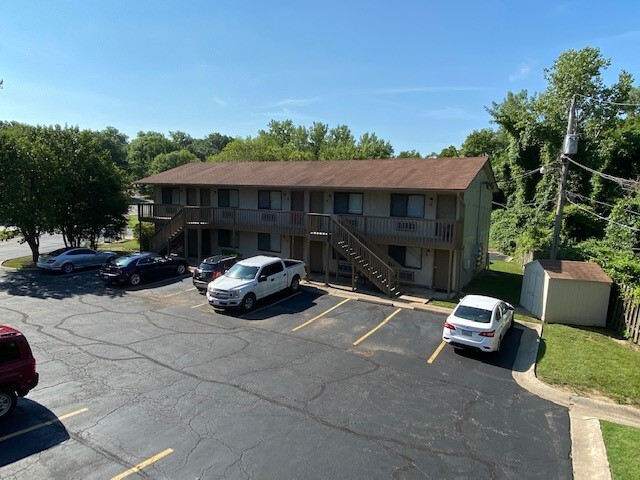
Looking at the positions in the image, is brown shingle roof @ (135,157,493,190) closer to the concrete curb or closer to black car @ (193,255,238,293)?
black car @ (193,255,238,293)

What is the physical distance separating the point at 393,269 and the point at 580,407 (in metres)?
10.4

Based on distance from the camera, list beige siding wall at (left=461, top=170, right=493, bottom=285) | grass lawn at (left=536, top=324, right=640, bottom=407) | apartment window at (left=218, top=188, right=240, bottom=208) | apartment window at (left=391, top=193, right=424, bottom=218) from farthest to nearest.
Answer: apartment window at (left=218, top=188, right=240, bottom=208)
beige siding wall at (left=461, top=170, right=493, bottom=285)
apartment window at (left=391, top=193, right=424, bottom=218)
grass lawn at (left=536, top=324, right=640, bottom=407)

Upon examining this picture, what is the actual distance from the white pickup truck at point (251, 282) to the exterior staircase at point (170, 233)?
28.6 feet

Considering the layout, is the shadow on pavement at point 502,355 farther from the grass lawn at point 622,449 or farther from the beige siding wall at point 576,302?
the grass lawn at point 622,449

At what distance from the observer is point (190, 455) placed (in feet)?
23.9

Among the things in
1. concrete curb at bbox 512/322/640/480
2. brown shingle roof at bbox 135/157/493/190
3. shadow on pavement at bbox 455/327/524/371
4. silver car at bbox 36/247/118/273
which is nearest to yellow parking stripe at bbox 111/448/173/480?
concrete curb at bbox 512/322/640/480

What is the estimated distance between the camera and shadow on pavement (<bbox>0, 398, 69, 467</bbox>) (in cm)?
724

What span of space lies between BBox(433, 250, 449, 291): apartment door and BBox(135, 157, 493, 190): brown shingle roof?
3.74 metres

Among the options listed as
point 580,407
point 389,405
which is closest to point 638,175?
point 580,407

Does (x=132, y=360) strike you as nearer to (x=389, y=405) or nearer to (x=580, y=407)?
(x=389, y=405)

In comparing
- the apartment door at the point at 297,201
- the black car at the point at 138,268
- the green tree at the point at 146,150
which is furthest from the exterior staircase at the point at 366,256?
the green tree at the point at 146,150

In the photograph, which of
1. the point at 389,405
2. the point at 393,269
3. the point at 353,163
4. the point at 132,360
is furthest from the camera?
the point at 353,163

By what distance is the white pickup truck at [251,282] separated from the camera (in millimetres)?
16141

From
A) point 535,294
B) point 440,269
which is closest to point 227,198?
point 440,269
